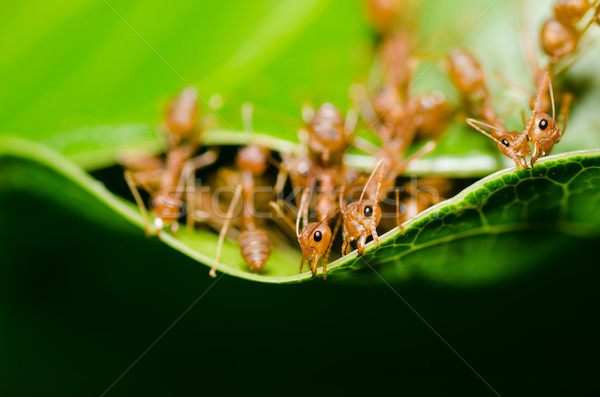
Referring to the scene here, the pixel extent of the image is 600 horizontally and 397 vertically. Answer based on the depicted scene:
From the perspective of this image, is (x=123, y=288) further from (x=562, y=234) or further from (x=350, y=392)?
(x=562, y=234)

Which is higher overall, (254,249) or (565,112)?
(565,112)

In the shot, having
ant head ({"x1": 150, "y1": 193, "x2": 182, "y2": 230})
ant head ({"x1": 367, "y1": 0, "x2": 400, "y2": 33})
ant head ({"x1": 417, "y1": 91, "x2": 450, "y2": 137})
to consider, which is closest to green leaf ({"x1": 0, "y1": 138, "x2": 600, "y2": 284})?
ant head ({"x1": 150, "y1": 193, "x2": 182, "y2": 230})

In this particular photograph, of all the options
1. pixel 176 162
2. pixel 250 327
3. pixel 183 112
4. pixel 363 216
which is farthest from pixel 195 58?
pixel 250 327

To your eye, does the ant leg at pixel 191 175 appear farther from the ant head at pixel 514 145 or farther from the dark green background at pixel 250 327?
the ant head at pixel 514 145

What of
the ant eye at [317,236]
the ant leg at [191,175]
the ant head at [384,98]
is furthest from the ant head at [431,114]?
the ant leg at [191,175]

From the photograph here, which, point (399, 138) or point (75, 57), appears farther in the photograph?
point (75, 57)

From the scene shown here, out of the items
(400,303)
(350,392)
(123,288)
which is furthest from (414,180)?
(123,288)

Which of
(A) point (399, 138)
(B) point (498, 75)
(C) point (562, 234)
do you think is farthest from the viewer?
(A) point (399, 138)

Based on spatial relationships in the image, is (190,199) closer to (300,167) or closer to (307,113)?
(300,167)
